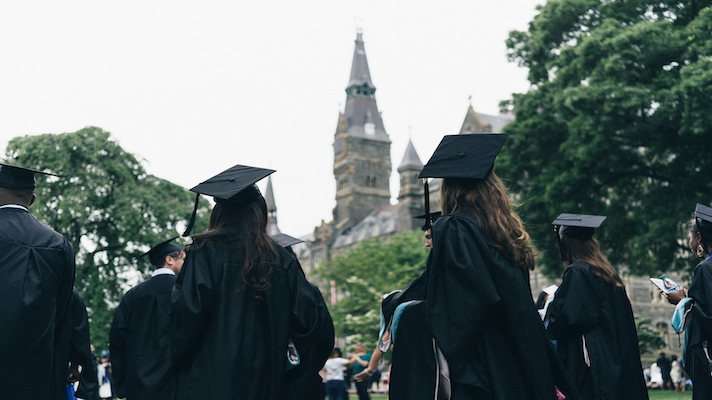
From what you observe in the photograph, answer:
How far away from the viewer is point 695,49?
16.9 meters

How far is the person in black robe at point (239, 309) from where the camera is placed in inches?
158

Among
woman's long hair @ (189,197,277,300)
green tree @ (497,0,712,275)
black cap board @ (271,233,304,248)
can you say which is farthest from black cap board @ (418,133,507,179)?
green tree @ (497,0,712,275)

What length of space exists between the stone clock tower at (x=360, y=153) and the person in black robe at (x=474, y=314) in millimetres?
87417

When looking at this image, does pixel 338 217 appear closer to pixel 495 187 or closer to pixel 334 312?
pixel 334 312

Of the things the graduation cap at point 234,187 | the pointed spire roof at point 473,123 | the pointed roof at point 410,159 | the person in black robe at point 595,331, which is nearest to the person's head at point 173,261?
the graduation cap at point 234,187

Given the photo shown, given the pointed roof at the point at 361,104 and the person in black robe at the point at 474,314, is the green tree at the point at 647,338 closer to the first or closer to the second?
the person in black robe at the point at 474,314

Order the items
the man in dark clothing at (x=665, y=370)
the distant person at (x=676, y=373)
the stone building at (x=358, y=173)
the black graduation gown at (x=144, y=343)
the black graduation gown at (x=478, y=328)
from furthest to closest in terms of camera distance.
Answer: the stone building at (x=358, y=173), the man in dark clothing at (x=665, y=370), the distant person at (x=676, y=373), the black graduation gown at (x=144, y=343), the black graduation gown at (x=478, y=328)

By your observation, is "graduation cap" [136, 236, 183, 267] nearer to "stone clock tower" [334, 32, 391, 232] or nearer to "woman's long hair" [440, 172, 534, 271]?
"woman's long hair" [440, 172, 534, 271]

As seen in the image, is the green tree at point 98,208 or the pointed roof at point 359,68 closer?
the green tree at point 98,208

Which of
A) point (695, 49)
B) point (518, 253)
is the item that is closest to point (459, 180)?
point (518, 253)

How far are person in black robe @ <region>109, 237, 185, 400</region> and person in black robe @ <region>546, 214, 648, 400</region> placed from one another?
3120 millimetres

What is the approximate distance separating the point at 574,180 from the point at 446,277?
54.4ft

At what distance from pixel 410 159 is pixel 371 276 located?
2711cm

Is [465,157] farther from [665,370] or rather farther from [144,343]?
[665,370]
